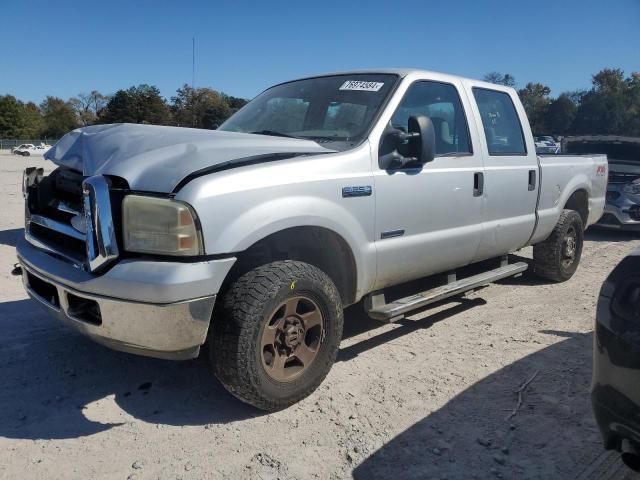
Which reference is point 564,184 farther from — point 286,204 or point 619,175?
point 619,175

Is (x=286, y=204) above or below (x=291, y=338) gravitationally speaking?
above

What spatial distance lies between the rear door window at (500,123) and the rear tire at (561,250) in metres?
1.18

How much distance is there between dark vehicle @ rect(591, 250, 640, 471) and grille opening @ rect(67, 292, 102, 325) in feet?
7.56

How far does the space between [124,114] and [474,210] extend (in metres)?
48.9

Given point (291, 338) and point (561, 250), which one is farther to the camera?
point (561, 250)

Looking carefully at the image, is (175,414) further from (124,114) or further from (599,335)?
(124,114)

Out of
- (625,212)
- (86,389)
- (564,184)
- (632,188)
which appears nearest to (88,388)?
(86,389)

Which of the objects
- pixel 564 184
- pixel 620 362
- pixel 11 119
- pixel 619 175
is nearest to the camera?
pixel 620 362

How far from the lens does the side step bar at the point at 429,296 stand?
145 inches

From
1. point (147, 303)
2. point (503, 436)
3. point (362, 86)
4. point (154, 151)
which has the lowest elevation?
point (503, 436)

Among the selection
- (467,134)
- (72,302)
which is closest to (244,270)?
(72,302)

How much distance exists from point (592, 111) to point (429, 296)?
4200 cm

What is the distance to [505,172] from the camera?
4754mm

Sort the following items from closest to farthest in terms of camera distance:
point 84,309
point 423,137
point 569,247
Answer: point 84,309
point 423,137
point 569,247
